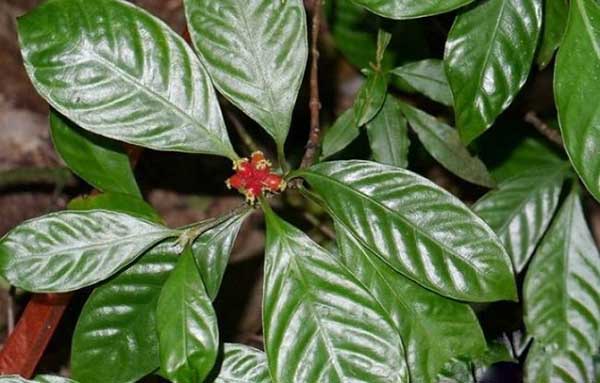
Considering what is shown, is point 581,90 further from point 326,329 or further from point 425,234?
point 326,329

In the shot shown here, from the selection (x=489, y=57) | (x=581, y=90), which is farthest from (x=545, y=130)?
(x=581, y=90)

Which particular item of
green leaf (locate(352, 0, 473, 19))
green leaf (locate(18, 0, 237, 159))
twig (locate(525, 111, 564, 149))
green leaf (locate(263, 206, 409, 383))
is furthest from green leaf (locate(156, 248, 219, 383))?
twig (locate(525, 111, 564, 149))

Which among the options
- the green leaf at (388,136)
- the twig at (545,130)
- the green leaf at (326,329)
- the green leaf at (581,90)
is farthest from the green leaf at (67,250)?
the twig at (545,130)

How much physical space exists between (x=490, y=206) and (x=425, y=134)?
0.15 m

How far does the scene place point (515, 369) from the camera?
4.19 ft

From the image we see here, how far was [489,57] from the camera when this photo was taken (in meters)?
1.12

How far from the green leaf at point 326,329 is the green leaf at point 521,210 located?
0.37 meters

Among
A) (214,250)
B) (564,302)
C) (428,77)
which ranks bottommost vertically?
(564,302)

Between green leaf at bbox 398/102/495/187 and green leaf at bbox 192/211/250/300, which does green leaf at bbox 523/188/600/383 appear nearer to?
green leaf at bbox 398/102/495/187

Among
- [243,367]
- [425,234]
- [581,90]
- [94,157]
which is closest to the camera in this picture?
[581,90]

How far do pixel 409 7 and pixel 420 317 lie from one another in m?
0.39

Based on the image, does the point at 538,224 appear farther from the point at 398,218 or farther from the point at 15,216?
the point at 15,216

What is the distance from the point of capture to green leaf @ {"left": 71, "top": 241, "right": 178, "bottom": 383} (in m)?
1.17

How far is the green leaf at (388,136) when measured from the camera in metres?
1.35
